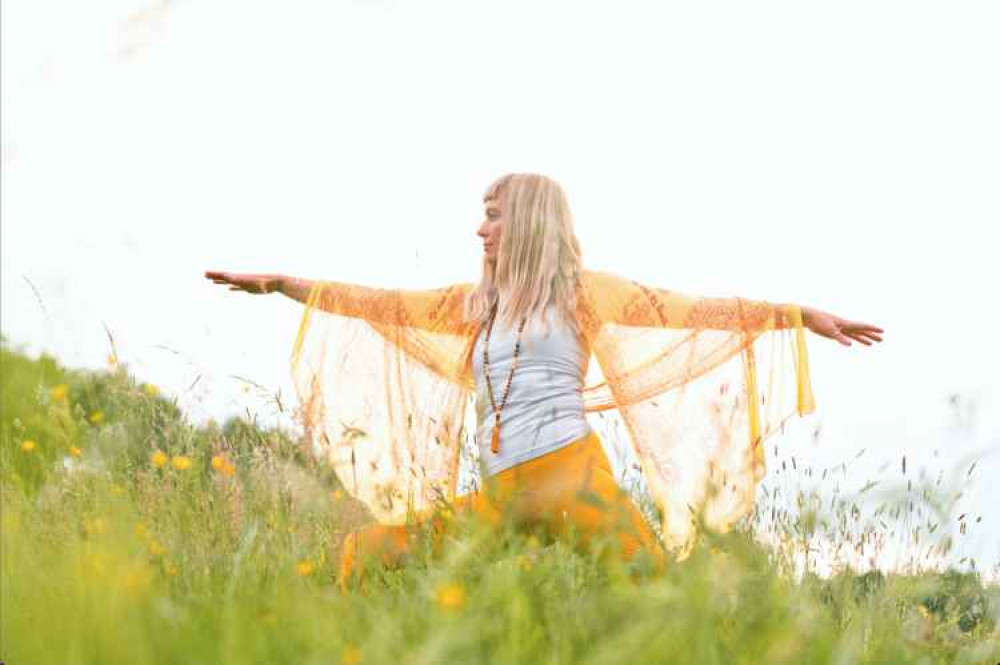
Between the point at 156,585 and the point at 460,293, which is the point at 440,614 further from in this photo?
the point at 460,293

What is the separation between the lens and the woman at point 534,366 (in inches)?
179

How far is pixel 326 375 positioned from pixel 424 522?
1.53 m

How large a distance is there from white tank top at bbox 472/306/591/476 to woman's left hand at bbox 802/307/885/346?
A: 101 cm

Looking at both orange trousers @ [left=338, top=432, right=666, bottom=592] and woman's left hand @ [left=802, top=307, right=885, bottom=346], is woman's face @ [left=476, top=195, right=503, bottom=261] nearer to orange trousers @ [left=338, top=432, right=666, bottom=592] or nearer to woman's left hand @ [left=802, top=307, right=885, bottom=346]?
orange trousers @ [left=338, top=432, right=666, bottom=592]

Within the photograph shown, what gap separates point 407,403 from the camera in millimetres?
5246

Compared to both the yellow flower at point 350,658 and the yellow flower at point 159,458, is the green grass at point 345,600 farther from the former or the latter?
the yellow flower at point 159,458

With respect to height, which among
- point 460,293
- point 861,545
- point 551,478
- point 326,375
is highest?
point 460,293

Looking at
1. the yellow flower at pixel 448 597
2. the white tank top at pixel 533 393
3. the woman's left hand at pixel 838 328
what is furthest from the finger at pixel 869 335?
the yellow flower at pixel 448 597

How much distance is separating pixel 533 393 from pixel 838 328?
1.37 meters

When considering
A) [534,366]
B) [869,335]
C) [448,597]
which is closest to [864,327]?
[869,335]

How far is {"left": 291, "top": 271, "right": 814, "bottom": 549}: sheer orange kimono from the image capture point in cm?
491

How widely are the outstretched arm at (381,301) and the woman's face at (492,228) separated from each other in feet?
0.80

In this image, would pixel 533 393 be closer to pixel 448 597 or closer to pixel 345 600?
pixel 345 600

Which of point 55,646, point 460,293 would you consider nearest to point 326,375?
point 460,293
